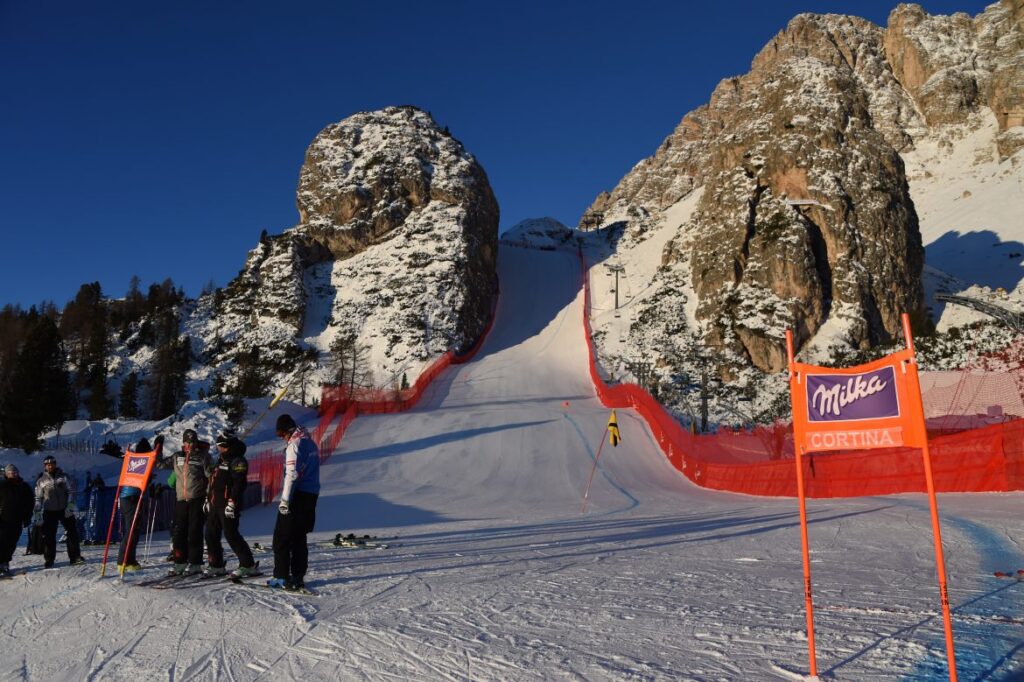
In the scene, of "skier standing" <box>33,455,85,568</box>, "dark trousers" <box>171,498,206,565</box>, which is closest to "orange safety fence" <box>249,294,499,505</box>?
"skier standing" <box>33,455,85,568</box>

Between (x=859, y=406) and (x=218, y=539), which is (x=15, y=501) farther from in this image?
(x=859, y=406)

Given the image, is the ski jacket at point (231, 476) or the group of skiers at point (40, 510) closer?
the ski jacket at point (231, 476)

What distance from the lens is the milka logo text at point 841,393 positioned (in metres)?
3.79

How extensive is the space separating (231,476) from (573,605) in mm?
3767

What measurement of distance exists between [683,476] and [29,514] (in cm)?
1798

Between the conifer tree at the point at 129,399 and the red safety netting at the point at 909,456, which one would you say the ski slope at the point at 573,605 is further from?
the conifer tree at the point at 129,399

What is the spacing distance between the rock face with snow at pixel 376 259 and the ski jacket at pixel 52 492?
1401 inches

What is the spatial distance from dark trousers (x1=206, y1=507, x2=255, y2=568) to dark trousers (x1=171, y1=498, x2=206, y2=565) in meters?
0.25

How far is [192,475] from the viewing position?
7027 millimetres

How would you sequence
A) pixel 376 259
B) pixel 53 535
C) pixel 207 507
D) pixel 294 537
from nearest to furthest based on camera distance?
pixel 294 537 < pixel 207 507 < pixel 53 535 < pixel 376 259

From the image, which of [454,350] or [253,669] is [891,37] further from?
[253,669]

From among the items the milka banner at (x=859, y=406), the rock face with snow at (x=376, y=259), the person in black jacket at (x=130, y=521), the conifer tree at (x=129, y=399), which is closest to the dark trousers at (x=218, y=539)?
the person in black jacket at (x=130, y=521)

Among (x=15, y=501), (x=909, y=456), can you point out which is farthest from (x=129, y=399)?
(x=909, y=456)

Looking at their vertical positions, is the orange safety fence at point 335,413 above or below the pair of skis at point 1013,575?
above
